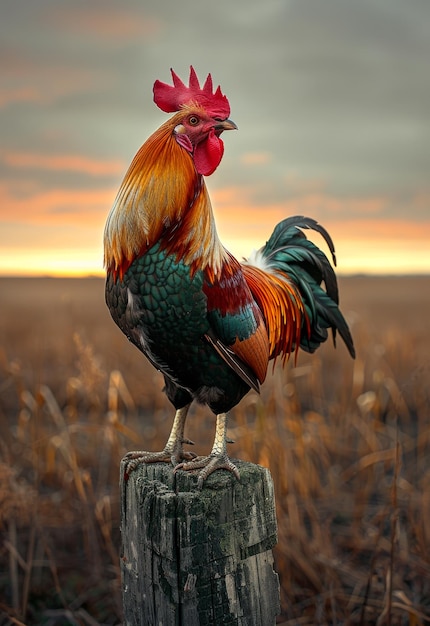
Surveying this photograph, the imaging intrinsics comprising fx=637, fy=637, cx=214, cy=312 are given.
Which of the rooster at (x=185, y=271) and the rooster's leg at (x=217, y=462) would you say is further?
the rooster's leg at (x=217, y=462)

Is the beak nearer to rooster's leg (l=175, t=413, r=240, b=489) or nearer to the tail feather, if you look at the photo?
the tail feather

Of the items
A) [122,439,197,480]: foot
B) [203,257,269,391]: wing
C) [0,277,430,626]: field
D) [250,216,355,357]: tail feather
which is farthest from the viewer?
[0,277,430,626]: field

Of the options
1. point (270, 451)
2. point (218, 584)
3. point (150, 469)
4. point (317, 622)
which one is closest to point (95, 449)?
point (270, 451)

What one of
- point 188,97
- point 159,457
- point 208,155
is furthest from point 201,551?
point 188,97

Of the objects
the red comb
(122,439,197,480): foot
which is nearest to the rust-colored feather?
(122,439,197,480): foot

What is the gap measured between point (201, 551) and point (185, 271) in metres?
0.82

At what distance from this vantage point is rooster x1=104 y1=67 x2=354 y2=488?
188cm

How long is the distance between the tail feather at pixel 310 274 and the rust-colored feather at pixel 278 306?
0.04 m

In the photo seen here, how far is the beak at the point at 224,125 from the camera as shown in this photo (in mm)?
1948

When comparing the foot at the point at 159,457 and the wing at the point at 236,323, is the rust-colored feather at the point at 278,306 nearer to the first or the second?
the wing at the point at 236,323

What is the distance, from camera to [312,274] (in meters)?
2.59

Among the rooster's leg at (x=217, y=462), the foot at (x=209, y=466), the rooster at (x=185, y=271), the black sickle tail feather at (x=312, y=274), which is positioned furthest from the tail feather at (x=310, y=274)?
the foot at (x=209, y=466)

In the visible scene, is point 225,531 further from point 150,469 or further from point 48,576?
point 48,576

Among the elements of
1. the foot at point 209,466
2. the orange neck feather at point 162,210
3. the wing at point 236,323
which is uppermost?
the orange neck feather at point 162,210
